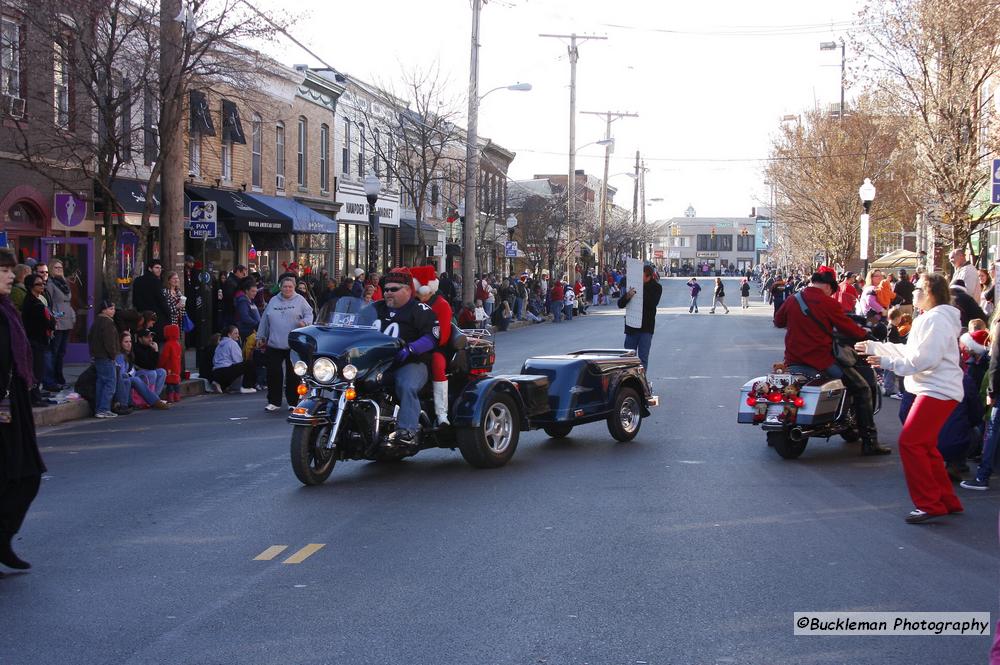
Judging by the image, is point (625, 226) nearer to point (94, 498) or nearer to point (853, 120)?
point (853, 120)

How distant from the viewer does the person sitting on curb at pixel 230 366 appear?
17.4m

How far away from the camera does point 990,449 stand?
926 cm

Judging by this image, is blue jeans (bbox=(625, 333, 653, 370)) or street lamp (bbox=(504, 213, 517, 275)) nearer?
blue jeans (bbox=(625, 333, 653, 370))

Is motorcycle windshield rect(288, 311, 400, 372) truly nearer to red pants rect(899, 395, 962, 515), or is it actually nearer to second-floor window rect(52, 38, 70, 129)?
red pants rect(899, 395, 962, 515)

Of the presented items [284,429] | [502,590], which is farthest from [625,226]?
[502,590]

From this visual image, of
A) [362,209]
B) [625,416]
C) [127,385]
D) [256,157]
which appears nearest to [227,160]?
[256,157]

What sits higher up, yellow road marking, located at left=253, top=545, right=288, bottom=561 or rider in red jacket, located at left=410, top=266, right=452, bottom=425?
rider in red jacket, located at left=410, top=266, right=452, bottom=425

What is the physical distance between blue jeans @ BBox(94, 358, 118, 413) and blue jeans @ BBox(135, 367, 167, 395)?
0.83 meters

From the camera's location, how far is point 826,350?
10719mm

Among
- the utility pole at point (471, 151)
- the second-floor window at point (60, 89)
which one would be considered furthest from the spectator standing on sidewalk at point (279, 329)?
the utility pole at point (471, 151)

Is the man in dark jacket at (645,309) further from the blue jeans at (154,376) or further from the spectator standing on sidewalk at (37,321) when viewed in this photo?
the spectator standing on sidewalk at (37,321)

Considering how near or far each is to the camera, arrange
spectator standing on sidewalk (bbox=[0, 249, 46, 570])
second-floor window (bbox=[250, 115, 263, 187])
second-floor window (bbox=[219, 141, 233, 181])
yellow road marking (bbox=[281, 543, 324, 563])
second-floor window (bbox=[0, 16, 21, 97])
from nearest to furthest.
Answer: spectator standing on sidewalk (bbox=[0, 249, 46, 570]), yellow road marking (bbox=[281, 543, 324, 563]), second-floor window (bbox=[0, 16, 21, 97]), second-floor window (bbox=[219, 141, 233, 181]), second-floor window (bbox=[250, 115, 263, 187])

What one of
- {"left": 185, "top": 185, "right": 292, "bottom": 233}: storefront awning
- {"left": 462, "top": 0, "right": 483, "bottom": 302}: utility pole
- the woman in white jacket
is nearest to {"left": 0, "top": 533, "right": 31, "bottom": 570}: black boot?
the woman in white jacket

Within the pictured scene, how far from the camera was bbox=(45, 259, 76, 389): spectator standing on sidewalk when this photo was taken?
52.7 ft
